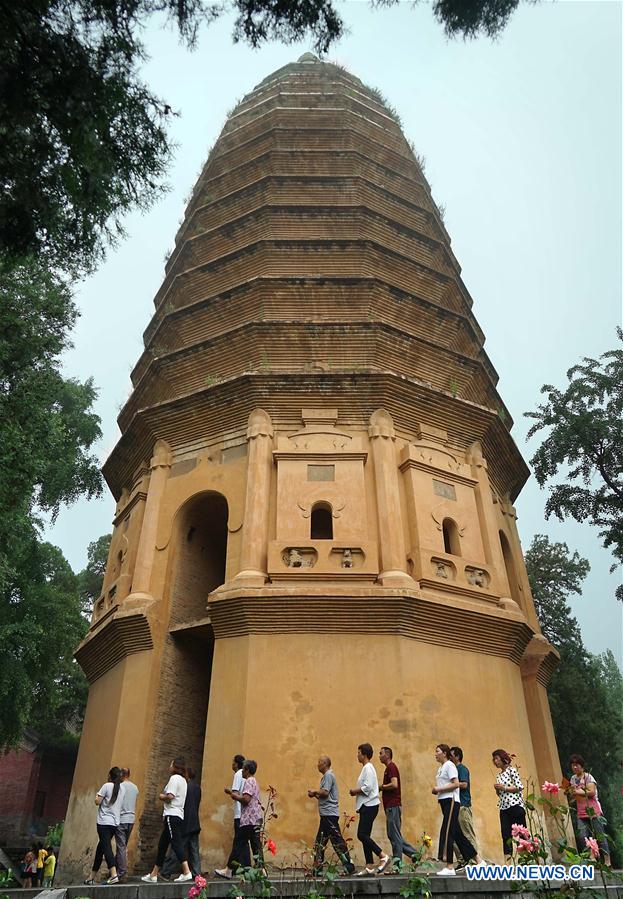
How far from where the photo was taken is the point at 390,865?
702 cm

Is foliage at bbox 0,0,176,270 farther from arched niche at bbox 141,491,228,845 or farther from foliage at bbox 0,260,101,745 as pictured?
arched niche at bbox 141,491,228,845

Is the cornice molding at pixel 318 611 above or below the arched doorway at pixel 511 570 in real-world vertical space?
below

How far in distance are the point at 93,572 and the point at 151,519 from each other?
1786cm

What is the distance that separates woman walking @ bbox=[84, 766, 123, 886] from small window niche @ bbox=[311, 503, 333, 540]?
13.9 ft

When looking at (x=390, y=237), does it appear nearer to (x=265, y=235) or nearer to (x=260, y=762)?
(x=265, y=235)

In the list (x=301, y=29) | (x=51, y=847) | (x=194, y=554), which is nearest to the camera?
(x=301, y=29)

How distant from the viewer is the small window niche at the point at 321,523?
1055 cm

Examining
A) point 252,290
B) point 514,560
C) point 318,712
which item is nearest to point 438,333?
point 252,290

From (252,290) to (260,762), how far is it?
7.52m

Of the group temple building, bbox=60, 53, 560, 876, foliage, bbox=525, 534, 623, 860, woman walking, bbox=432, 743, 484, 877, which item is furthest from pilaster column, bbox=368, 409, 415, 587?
foliage, bbox=525, 534, 623, 860

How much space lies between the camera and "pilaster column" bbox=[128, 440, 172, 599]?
34.4ft

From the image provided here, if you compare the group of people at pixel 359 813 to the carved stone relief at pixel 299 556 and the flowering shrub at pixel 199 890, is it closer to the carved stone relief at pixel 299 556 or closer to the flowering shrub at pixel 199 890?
the flowering shrub at pixel 199 890

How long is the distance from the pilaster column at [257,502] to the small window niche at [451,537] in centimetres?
262

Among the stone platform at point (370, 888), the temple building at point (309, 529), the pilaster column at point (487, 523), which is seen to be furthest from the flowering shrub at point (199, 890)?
the pilaster column at point (487, 523)
